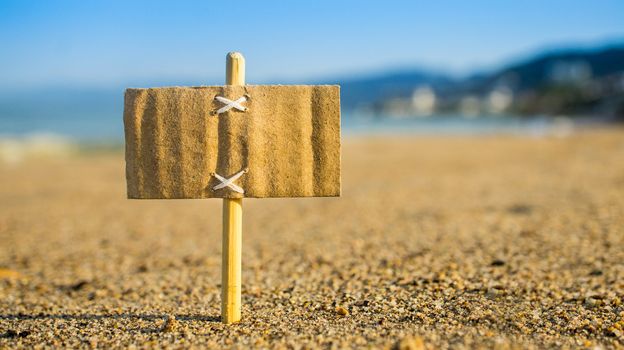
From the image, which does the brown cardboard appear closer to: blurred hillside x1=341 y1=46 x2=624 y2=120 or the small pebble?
the small pebble

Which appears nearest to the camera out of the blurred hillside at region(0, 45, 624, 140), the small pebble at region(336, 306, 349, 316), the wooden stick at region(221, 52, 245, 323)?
the wooden stick at region(221, 52, 245, 323)

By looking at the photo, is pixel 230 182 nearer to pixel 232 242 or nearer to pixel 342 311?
pixel 232 242

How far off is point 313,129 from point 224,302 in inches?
49.7

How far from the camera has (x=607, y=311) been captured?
Result: 3.64 meters

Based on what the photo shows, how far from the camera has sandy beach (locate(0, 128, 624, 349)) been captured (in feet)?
10.9

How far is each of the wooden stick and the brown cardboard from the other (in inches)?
5.1

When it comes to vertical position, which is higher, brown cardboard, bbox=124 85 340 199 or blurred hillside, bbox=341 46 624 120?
blurred hillside, bbox=341 46 624 120

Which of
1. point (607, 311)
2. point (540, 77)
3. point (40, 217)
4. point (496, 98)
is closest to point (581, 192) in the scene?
point (607, 311)

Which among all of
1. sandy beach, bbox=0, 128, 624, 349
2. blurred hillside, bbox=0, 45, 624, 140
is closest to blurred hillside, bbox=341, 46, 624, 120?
blurred hillside, bbox=0, 45, 624, 140

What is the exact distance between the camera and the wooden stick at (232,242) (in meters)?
3.29

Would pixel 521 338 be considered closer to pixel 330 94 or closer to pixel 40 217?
pixel 330 94

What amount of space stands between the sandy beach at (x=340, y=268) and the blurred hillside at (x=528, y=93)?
149 feet

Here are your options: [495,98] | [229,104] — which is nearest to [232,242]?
[229,104]

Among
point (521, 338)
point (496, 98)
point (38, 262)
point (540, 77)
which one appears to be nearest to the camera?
point (521, 338)
